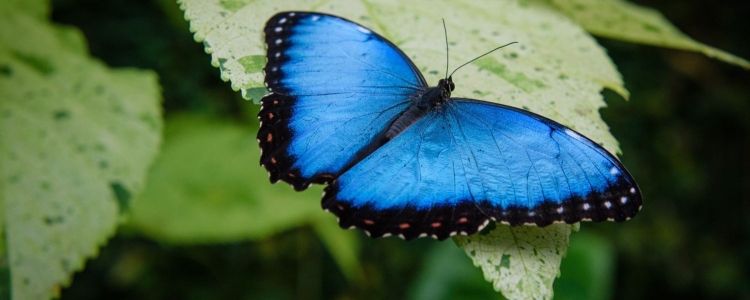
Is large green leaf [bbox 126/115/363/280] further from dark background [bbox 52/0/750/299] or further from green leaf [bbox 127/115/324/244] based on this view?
dark background [bbox 52/0/750/299]

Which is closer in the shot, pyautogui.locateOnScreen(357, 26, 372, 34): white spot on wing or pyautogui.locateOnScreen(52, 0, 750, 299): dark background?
pyautogui.locateOnScreen(357, 26, 372, 34): white spot on wing

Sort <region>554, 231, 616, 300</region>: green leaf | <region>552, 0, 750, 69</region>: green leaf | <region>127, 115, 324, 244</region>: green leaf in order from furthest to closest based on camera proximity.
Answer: <region>554, 231, 616, 300</region>: green leaf
<region>127, 115, 324, 244</region>: green leaf
<region>552, 0, 750, 69</region>: green leaf

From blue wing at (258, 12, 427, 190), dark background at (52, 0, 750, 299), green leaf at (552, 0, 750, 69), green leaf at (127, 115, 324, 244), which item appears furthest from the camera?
dark background at (52, 0, 750, 299)

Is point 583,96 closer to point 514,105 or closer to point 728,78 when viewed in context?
point 514,105

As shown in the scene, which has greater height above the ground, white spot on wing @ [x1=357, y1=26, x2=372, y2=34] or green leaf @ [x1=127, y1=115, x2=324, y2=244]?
white spot on wing @ [x1=357, y1=26, x2=372, y2=34]

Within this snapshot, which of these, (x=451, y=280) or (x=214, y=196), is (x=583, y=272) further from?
(x=214, y=196)

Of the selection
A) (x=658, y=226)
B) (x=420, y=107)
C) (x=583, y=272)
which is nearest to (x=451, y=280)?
(x=583, y=272)

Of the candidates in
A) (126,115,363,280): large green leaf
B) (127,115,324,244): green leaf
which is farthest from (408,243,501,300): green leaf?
(127,115,324,244): green leaf
